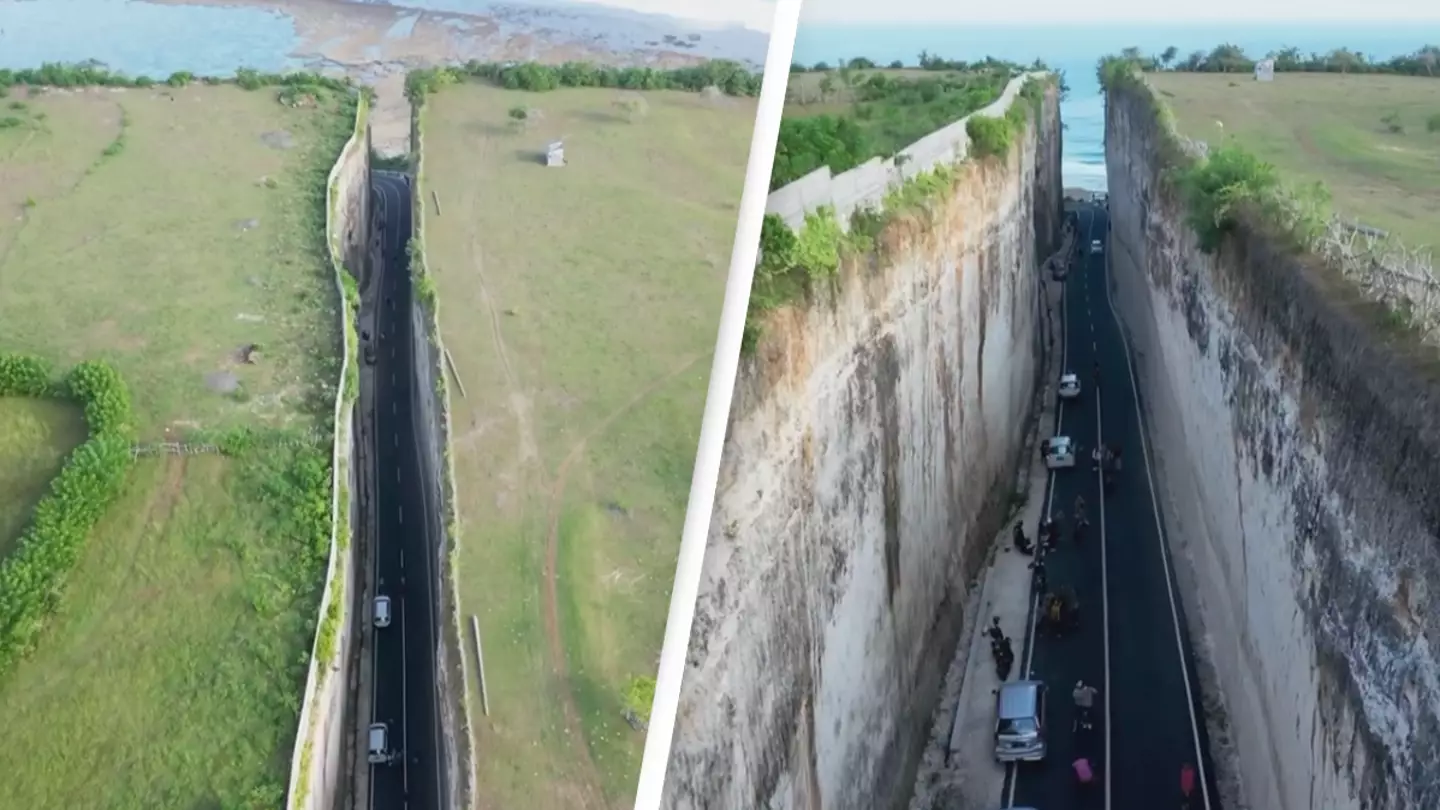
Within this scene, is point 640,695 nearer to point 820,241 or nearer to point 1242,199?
point 820,241

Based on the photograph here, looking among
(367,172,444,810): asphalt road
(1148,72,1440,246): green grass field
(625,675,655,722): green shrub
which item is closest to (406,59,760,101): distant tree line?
(367,172,444,810): asphalt road

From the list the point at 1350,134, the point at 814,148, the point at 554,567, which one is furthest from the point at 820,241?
the point at 1350,134

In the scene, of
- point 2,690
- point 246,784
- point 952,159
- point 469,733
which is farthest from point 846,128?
point 2,690

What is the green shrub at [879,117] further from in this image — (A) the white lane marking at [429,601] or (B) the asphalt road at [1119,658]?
(B) the asphalt road at [1119,658]

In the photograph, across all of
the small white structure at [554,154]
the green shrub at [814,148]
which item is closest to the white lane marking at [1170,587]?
the green shrub at [814,148]

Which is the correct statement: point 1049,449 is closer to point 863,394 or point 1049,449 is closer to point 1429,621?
point 863,394
